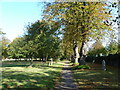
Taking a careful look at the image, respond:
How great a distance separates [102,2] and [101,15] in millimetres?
1975

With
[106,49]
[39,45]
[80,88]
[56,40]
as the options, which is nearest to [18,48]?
[39,45]

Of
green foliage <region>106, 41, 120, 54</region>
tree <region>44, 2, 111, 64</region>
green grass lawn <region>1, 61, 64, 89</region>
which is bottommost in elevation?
green grass lawn <region>1, 61, 64, 89</region>

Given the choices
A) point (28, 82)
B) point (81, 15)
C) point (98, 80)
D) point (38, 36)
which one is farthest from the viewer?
point (38, 36)

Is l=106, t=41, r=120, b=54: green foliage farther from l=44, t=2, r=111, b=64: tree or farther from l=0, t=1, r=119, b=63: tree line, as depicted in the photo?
l=44, t=2, r=111, b=64: tree

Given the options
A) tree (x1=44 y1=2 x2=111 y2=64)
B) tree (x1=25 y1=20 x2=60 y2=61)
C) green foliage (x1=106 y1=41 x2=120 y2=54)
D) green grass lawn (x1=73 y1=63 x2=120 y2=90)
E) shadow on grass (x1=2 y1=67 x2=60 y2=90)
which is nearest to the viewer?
shadow on grass (x1=2 y1=67 x2=60 y2=90)

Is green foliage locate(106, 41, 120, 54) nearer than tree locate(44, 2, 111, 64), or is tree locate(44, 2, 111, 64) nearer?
tree locate(44, 2, 111, 64)

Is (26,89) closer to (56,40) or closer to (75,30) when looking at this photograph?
(75,30)

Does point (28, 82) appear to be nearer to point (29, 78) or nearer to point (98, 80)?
point (29, 78)

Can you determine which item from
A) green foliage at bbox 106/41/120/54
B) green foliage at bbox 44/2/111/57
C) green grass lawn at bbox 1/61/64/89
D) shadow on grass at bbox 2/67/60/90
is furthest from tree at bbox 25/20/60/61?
green foliage at bbox 106/41/120/54

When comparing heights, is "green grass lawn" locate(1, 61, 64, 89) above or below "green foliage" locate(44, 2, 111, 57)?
below

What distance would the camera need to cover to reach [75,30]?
656 inches

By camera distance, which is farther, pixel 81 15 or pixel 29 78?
pixel 81 15

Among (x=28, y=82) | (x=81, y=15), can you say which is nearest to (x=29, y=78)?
(x=28, y=82)

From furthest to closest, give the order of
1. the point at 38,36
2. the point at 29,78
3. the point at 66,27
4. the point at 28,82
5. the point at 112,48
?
the point at 112,48
the point at 38,36
the point at 66,27
the point at 29,78
the point at 28,82
